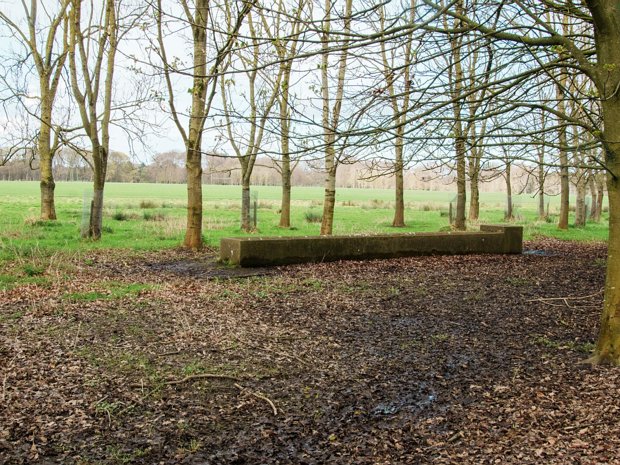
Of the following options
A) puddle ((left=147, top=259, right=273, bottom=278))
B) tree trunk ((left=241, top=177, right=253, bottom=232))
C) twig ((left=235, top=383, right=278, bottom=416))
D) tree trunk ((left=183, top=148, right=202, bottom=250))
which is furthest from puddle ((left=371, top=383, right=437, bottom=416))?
tree trunk ((left=241, top=177, right=253, bottom=232))

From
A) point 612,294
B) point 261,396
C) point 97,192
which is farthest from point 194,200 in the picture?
point 612,294

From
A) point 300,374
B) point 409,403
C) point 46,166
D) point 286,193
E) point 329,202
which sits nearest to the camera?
point 409,403

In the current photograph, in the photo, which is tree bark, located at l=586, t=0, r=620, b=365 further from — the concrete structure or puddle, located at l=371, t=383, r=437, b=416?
the concrete structure

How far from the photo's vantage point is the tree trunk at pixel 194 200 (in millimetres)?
14000

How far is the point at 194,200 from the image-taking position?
14.0m

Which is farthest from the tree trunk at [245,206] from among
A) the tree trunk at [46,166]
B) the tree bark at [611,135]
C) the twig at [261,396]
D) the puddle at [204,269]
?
the tree bark at [611,135]

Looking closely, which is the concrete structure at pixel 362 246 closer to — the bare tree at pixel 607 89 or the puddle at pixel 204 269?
the puddle at pixel 204 269

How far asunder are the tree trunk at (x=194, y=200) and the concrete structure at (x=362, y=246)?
231cm

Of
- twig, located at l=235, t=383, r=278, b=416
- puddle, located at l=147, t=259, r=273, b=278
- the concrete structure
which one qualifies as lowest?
twig, located at l=235, t=383, r=278, b=416

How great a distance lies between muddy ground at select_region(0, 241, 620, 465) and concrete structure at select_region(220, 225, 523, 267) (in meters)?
1.86

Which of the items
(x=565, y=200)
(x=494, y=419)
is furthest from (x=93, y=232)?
(x=565, y=200)

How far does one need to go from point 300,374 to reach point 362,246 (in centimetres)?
770

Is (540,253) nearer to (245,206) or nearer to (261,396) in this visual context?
(245,206)

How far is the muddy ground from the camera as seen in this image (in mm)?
3900
